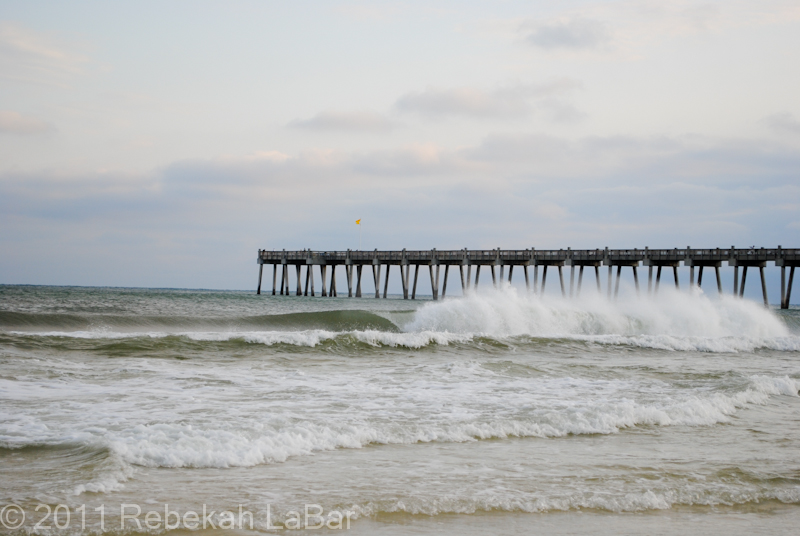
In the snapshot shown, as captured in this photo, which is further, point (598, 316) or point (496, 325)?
point (598, 316)

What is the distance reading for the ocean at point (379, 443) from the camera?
15.6 ft

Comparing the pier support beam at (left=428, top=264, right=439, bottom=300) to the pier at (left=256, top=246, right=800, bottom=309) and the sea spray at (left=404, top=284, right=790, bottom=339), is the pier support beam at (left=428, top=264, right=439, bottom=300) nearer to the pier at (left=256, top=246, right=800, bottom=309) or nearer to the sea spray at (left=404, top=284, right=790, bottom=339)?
the pier at (left=256, top=246, right=800, bottom=309)

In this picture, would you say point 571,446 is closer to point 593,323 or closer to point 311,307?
point 593,323

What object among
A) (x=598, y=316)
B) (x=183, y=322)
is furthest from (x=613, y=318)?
(x=183, y=322)

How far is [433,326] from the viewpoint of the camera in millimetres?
24656

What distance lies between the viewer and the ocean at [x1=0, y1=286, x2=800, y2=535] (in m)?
4.76

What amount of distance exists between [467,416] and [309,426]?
2135 mm

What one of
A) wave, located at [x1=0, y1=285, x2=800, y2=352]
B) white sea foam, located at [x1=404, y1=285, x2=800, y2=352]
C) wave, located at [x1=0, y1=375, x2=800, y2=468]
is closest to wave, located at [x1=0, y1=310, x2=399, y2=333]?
wave, located at [x1=0, y1=285, x2=800, y2=352]

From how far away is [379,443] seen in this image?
6887 mm

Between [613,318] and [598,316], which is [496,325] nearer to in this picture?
[598,316]

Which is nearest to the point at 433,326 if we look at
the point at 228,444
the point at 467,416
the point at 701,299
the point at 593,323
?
the point at 593,323

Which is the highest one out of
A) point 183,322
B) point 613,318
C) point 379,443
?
point 379,443

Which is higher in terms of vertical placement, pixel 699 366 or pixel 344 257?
pixel 344 257

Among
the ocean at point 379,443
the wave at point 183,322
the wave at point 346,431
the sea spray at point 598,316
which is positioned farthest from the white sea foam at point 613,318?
the wave at point 346,431
